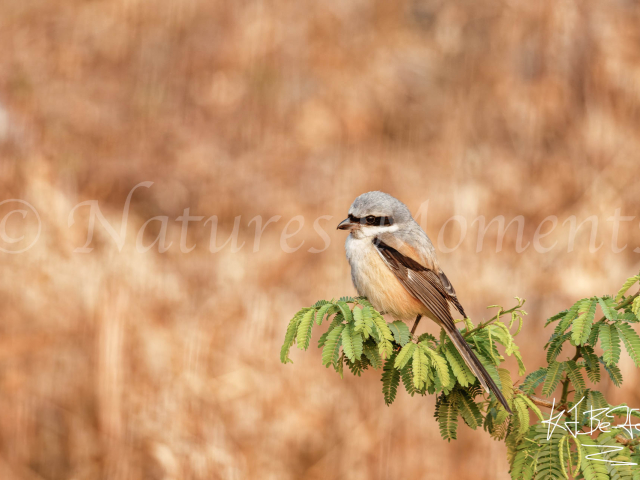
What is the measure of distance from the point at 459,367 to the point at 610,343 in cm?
59

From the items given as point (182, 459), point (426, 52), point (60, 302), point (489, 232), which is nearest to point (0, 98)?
point (60, 302)

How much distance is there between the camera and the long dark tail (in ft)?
7.36

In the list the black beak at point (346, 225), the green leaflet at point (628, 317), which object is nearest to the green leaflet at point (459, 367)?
the green leaflet at point (628, 317)

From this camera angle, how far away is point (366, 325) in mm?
2359

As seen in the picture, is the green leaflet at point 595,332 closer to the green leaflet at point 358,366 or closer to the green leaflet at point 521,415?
the green leaflet at point 521,415

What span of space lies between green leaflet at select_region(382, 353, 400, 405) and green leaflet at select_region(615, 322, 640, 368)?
3.03 ft

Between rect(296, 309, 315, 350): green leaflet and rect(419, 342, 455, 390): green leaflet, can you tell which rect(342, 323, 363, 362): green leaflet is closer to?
rect(296, 309, 315, 350): green leaflet

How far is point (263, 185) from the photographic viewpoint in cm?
805

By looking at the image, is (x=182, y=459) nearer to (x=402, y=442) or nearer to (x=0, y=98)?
(x=402, y=442)

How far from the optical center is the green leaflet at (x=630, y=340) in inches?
86.6

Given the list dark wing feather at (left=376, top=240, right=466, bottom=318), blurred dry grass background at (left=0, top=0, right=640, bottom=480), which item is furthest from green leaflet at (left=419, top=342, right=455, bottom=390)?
blurred dry grass background at (left=0, top=0, right=640, bottom=480)

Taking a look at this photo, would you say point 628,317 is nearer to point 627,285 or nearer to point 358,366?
point 627,285
